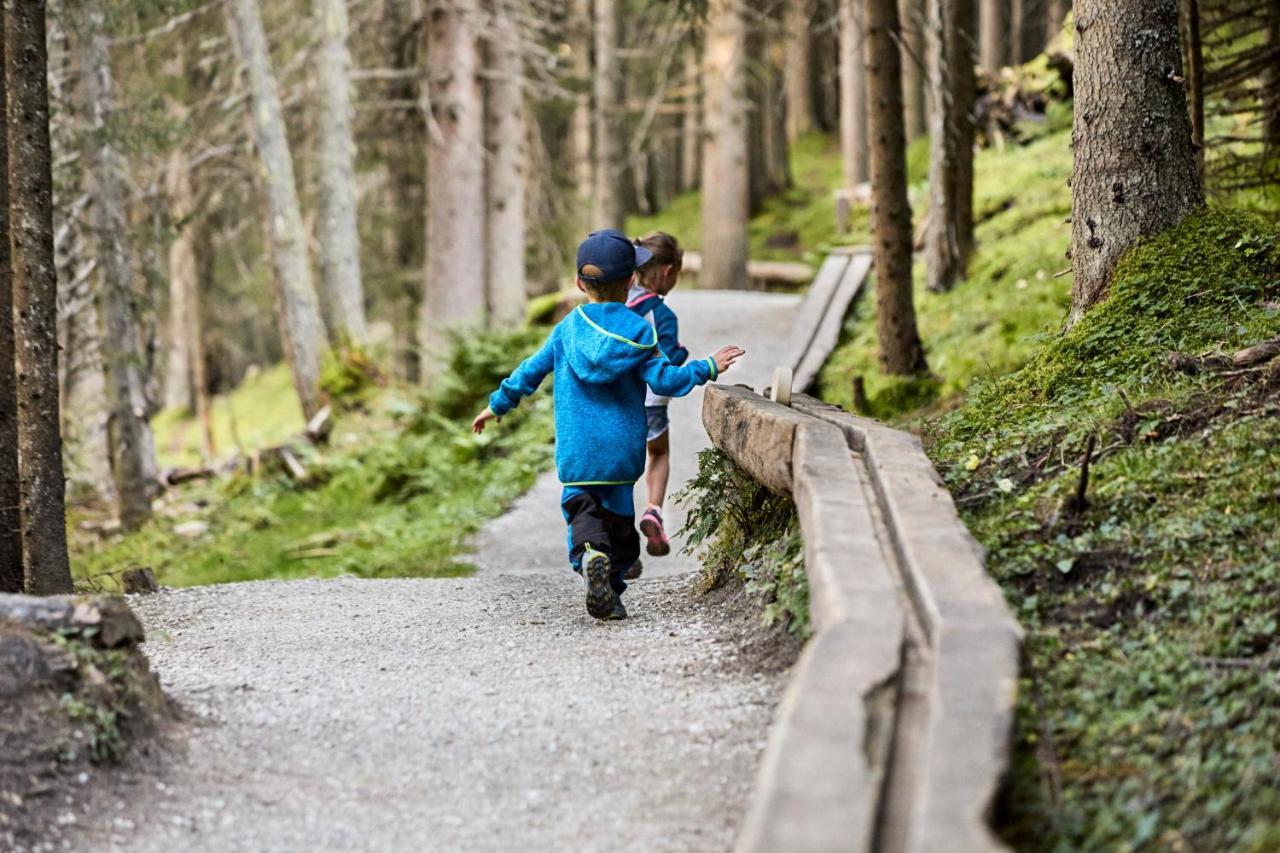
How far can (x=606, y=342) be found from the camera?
6.30 m

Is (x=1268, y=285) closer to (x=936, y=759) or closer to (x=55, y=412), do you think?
(x=936, y=759)

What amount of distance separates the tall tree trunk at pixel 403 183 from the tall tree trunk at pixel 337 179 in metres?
2.83

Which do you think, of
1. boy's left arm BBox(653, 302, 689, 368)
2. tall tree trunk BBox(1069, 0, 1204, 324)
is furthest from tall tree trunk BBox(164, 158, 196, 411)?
tall tree trunk BBox(1069, 0, 1204, 324)

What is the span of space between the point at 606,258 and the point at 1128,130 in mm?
2697

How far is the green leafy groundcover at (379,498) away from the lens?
39.6ft

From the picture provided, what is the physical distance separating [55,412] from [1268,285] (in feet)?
20.4

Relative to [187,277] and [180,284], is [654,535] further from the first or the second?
[180,284]

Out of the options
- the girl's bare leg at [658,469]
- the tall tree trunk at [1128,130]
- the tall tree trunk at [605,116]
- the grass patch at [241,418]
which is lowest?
the grass patch at [241,418]

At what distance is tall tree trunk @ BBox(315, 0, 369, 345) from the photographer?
1847 cm

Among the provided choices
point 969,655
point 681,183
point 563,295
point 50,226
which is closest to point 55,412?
point 50,226

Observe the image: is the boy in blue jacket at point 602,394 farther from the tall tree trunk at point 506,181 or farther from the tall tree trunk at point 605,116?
the tall tree trunk at point 605,116

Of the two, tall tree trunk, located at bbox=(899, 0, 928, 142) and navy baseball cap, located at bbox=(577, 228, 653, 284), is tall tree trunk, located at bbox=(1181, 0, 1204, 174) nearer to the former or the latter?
navy baseball cap, located at bbox=(577, 228, 653, 284)

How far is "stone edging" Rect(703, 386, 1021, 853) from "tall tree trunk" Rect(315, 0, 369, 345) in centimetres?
1480

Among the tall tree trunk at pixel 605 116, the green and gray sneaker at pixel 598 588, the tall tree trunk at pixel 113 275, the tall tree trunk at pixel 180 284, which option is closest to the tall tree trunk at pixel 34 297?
the green and gray sneaker at pixel 598 588
